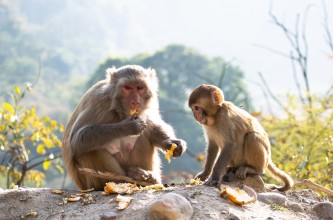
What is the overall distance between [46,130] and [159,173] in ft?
7.07

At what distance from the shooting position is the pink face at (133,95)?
16.9ft

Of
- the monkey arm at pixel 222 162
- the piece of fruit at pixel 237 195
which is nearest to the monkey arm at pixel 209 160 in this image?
the monkey arm at pixel 222 162

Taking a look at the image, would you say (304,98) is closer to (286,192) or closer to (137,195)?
(286,192)

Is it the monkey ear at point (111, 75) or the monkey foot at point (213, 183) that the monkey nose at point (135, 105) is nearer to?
the monkey ear at point (111, 75)

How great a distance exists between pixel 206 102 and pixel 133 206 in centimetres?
138

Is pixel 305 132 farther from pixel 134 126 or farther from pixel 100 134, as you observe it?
pixel 100 134

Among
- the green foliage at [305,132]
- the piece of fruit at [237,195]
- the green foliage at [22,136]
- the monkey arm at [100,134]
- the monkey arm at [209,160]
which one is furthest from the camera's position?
the green foliage at [305,132]

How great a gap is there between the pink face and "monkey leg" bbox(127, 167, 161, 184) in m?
0.55

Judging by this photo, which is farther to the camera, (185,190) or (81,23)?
(81,23)

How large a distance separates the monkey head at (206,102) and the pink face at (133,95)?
0.46 meters

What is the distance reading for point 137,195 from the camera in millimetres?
4355

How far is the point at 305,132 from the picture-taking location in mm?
8422

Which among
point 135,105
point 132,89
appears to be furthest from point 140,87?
point 135,105

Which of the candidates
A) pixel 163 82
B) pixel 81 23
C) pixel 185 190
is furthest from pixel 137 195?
pixel 81 23
